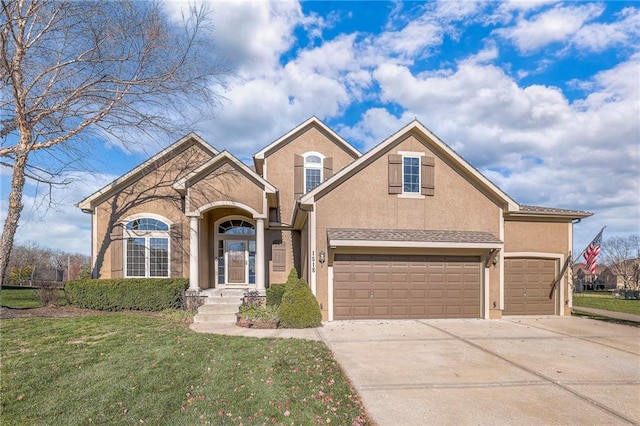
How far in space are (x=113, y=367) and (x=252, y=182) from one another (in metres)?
8.00

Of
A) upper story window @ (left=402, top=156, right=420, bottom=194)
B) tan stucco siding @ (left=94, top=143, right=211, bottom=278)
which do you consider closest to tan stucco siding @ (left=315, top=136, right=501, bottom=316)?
upper story window @ (left=402, top=156, right=420, bottom=194)

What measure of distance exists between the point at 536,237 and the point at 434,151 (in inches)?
197

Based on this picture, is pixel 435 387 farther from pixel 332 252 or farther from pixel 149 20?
pixel 149 20

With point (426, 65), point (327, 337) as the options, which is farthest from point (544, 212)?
point (327, 337)

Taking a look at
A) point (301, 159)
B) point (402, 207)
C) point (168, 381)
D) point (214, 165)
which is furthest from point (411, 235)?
point (168, 381)

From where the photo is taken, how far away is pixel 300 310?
10.1 metres

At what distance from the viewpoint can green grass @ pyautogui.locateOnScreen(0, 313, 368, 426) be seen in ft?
14.8

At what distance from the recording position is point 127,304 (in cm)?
1264

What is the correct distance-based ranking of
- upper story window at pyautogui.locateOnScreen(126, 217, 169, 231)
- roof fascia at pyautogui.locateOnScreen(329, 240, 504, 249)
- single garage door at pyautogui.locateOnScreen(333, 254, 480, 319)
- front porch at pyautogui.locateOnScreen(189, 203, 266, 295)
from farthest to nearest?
front porch at pyautogui.locateOnScreen(189, 203, 266, 295)
upper story window at pyautogui.locateOnScreen(126, 217, 169, 231)
single garage door at pyautogui.locateOnScreen(333, 254, 480, 319)
roof fascia at pyautogui.locateOnScreen(329, 240, 504, 249)

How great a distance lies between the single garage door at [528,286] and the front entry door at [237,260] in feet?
34.1

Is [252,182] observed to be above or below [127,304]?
above

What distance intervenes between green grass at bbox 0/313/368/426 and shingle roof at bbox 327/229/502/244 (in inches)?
155

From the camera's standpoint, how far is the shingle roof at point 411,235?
1101 centimetres

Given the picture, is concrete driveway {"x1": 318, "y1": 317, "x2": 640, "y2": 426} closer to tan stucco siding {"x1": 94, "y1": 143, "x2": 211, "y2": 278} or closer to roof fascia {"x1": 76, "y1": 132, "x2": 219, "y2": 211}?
tan stucco siding {"x1": 94, "y1": 143, "x2": 211, "y2": 278}
